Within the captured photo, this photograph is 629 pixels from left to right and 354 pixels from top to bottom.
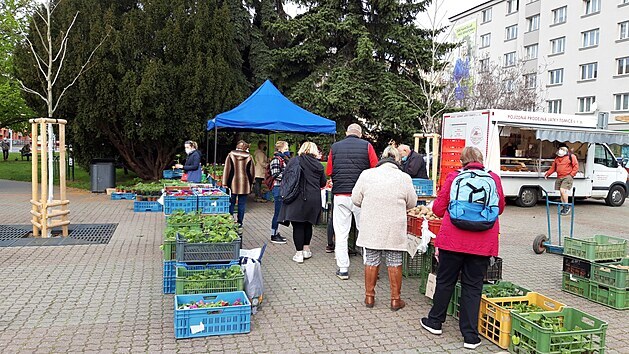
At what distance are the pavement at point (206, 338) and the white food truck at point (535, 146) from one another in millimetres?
5643

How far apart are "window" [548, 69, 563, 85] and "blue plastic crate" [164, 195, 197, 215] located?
37.9 metres

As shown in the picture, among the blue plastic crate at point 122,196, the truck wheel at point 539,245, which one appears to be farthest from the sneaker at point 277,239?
the blue plastic crate at point 122,196

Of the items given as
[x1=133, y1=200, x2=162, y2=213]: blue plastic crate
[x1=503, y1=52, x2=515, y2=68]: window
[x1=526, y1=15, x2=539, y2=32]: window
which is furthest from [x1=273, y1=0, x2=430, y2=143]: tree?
[x1=503, y1=52, x2=515, y2=68]: window

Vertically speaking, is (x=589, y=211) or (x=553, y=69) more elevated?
(x=553, y=69)

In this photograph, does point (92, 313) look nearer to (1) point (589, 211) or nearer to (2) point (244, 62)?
(1) point (589, 211)

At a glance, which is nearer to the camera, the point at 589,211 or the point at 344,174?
the point at 344,174

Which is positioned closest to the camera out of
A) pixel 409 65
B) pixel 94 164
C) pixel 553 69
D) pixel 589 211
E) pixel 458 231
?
pixel 458 231

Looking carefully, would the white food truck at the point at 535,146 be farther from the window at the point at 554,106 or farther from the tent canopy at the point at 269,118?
the window at the point at 554,106

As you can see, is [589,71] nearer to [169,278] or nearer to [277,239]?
[277,239]

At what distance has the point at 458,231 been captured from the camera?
13.6ft

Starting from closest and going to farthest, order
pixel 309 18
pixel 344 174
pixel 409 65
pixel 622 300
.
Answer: pixel 622 300 < pixel 344 174 < pixel 309 18 < pixel 409 65

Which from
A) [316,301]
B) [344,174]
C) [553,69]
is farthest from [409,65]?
[553,69]

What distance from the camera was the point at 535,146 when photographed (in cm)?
1694

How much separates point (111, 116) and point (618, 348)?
1473 cm
